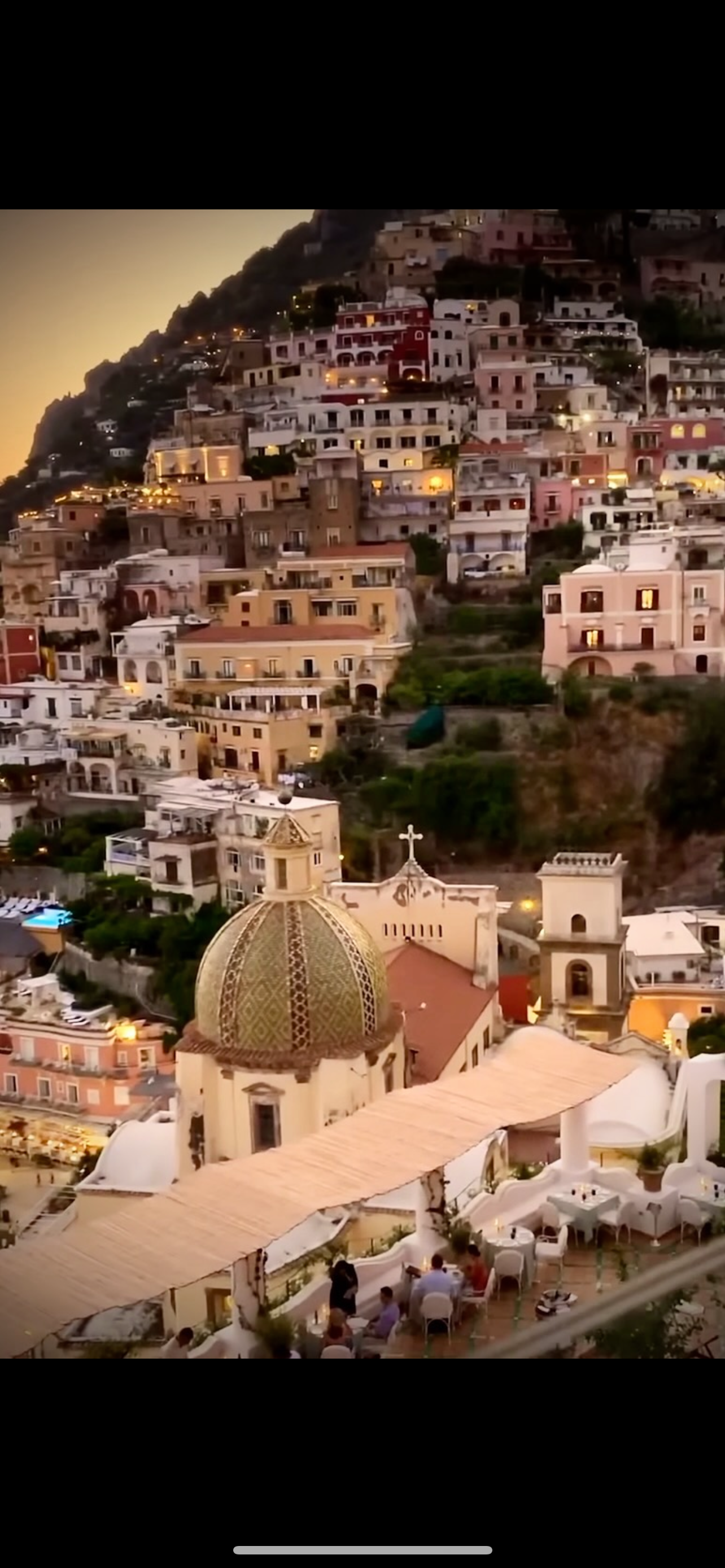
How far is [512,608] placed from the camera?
16.1 ft

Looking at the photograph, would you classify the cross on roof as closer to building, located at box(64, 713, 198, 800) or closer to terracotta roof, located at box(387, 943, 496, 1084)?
terracotta roof, located at box(387, 943, 496, 1084)

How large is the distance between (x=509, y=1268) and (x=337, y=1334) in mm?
532

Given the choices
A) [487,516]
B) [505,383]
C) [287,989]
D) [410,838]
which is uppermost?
[505,383]

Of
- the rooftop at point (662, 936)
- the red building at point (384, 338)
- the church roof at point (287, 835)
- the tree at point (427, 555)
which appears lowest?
the rooftop at point (662, 936)

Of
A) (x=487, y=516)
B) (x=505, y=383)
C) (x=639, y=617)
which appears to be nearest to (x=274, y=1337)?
(x=639, y=617)

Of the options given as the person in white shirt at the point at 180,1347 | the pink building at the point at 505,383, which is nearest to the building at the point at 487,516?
the pink building at the point at 505,383

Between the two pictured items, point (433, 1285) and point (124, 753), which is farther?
point (124, 753)

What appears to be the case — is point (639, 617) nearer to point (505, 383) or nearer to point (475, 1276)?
point (505, 383)

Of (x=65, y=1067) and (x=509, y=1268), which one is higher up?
(x=65, y=1067)

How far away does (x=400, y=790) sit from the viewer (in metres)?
4.83

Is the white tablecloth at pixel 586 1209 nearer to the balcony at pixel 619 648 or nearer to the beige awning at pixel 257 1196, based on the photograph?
the beige awning at pixel 257 1196

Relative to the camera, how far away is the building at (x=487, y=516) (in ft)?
16.8

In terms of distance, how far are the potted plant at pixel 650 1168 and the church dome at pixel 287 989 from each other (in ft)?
3.01
